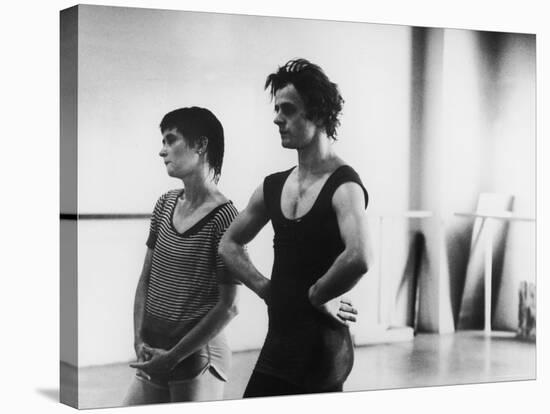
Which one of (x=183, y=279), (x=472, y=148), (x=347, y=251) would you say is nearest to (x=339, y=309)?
(x=347, y=251)

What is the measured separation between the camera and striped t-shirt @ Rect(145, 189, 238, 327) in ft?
26.9

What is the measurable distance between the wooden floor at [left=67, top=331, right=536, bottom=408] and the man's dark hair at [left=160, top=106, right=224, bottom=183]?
1250mm

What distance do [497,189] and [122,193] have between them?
281 cm

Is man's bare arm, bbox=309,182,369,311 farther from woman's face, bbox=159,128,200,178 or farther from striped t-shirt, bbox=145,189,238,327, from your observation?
woman's face, bbox=159,128,200,178

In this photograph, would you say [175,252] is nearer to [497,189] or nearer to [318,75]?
[318,75]

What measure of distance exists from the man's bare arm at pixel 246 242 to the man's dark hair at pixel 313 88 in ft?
2.02

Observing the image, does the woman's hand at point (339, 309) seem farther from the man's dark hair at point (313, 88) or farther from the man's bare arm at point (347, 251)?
the man's dark hair at point (313, 88)

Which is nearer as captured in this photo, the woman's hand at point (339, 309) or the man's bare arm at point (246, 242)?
the man's bare arm at point (246, 242)

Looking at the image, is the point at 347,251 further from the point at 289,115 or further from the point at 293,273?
the point at 289,115

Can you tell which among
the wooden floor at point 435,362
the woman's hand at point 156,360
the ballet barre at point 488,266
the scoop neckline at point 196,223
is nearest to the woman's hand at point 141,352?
the woman's hand at point 156,360

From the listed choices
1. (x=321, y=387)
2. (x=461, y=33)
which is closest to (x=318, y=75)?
(x=461, y=33)

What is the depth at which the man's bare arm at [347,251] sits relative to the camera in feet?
28.0

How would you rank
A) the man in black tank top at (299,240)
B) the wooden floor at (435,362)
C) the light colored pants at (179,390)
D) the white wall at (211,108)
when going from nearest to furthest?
the white wall at (211,108) < the light colored pants at (179,390) < the man in black tank top at (299,240) < the wooden floor at (435,362)

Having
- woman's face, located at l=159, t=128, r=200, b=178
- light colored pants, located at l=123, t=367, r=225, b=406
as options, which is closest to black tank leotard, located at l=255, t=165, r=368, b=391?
light colored pants, located at l=123, t=367, r=225, b=406
